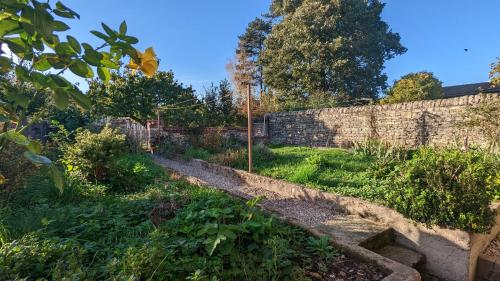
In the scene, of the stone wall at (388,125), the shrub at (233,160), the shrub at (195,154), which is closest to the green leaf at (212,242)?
the shrub at (233,160)

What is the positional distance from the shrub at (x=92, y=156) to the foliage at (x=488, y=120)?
755 cm

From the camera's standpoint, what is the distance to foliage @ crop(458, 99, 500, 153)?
20.1ft

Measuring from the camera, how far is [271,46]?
2158 centimetres

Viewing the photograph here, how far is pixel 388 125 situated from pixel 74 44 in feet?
31.8

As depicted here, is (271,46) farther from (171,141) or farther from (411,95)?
(171,141)

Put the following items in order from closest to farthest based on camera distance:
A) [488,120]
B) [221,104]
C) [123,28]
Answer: [123,28], [488,120], [221,104]

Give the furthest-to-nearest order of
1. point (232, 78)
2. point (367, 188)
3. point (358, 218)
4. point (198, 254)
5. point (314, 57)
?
point (232, 78), point (314, 57), point (367, 188), point (358, 218), point (198, 254)

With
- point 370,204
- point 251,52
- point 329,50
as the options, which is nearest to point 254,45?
point 251,52

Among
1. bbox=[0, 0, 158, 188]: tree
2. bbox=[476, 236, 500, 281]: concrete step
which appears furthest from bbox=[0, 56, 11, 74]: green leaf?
bbox=[476, 236, 500, 281]: concrete step

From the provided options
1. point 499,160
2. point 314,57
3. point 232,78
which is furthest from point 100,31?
point 232,78

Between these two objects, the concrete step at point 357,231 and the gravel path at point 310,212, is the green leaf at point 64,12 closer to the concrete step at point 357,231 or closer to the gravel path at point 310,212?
the gravel path at point 310,212

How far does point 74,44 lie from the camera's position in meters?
0.68

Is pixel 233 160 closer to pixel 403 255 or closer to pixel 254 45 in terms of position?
pixel 403 255

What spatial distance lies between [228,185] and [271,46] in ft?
57.3
